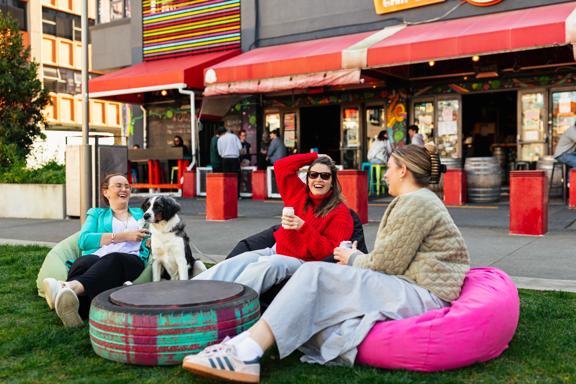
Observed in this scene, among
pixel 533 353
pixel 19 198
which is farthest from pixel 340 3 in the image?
pixel 533 353

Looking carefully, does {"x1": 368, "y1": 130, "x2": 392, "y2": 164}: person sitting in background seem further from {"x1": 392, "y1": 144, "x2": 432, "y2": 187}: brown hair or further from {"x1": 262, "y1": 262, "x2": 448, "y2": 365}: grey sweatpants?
{"x1": 262, "y1": 262, "x2": 448, "y2": 365}: grey sweatpants

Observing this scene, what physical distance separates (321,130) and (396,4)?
537 cm

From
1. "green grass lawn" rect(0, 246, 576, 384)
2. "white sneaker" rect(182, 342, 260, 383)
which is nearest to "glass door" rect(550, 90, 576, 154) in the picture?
"green grass lawn" rect(0, 246, 576, 384)

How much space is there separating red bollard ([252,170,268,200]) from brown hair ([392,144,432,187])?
37.0ft

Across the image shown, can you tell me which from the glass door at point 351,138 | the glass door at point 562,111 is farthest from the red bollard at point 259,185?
the glass door at point 562,111

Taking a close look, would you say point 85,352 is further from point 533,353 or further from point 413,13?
point 413,13

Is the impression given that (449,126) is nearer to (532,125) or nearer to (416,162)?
(532,125)

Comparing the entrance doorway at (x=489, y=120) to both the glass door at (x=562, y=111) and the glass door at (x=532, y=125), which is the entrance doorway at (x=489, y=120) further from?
the glass door at (x=562, y=111)

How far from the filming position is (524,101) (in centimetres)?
1454

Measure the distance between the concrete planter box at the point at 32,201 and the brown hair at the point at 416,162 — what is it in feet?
31.7

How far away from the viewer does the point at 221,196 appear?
10.9 m

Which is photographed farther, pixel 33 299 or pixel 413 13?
pixel 413 13

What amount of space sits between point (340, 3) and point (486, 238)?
9.45m

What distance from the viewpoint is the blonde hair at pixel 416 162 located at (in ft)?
11.5
